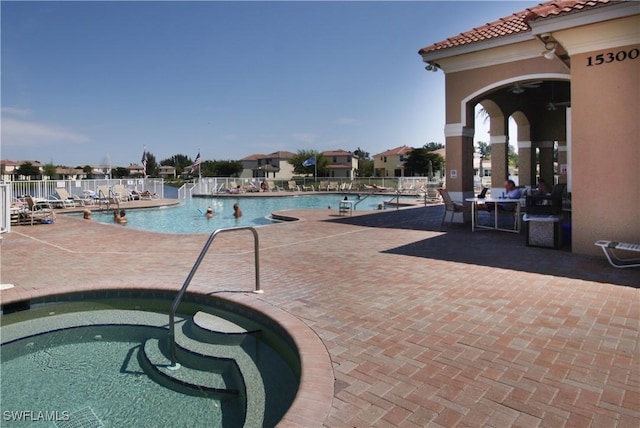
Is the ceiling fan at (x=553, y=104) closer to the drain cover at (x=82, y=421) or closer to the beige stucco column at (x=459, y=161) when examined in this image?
the beige stucco column at (x=459, y=161)

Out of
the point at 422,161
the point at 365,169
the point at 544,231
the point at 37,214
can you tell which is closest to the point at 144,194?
the point at 37,214

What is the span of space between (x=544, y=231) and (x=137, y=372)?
→ 24.2 feet

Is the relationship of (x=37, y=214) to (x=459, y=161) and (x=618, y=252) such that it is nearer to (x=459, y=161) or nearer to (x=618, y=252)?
(x=459, y=161)

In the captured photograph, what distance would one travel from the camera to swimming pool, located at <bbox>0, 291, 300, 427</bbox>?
3.09m

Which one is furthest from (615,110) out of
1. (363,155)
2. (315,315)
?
(363,155)

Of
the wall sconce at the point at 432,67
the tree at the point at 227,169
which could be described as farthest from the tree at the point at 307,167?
the wall sconce at the point at 432,67

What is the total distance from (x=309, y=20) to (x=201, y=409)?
13.5 m

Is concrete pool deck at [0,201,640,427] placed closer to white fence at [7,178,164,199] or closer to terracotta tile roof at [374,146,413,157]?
white fence at [7,178,164,199]

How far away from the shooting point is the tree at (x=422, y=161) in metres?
Result: 64.3

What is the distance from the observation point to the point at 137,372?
148 inches

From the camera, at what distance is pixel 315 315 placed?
4.27 metres

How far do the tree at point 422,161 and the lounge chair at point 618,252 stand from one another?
5890 cm

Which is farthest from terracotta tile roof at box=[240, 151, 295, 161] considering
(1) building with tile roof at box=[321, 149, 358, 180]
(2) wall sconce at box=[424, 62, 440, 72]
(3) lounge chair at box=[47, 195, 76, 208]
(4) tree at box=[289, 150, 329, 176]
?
(2) wall sconce at box=[424, 62, 440, 72]

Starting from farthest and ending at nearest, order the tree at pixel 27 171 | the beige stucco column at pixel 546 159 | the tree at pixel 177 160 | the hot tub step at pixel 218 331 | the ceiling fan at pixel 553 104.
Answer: the tree at pixel 177 160 → the tree at pixel 27 171 → the beige stucco column at pixel 546 159 → the ceiling fan at pixel 553 104 → the hot tub step at pixel 218 331
